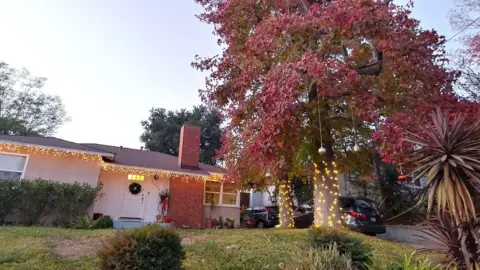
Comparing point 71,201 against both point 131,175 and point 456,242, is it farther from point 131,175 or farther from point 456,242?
point 456,242

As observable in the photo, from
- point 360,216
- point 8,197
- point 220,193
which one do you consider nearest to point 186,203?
point 220,193

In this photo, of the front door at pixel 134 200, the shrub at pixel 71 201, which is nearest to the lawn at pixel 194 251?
Answer: the shrub at pixel 71 201

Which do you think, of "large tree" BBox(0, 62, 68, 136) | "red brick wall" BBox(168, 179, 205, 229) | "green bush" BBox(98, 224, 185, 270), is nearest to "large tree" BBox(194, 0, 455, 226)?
"green bush" BBox(98, 224, 185, 270)

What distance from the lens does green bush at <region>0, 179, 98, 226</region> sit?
11.5 meters

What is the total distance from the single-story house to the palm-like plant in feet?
37.1

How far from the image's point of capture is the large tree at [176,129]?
103ft

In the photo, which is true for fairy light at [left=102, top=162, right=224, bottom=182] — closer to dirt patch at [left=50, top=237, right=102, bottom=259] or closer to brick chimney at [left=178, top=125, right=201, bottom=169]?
brick chimney at [left=178, top=125, right=201, bottom=169]

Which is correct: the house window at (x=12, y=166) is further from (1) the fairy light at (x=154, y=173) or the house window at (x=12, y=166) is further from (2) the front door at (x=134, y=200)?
(2) the front door at (x=134, y=200)

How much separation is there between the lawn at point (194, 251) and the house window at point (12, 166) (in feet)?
13.7

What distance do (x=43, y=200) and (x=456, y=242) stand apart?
42.9 feet

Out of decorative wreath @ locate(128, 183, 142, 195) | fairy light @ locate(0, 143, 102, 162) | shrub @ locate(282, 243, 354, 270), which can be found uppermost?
fairy light @ locate(0, 143, 102, 162)

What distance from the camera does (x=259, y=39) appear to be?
30.3 feet

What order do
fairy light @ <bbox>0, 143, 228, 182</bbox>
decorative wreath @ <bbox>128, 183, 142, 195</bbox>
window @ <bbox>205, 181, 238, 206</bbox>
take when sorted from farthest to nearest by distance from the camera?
window @ <bbox>205, 181, 238, 206</bbox>
decorative wreath @ <bbox>128, 183, 142, 195</bbox>
fairy light @ <bbox>0, 143, 228, 182</bbox>

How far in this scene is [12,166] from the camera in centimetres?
1238
